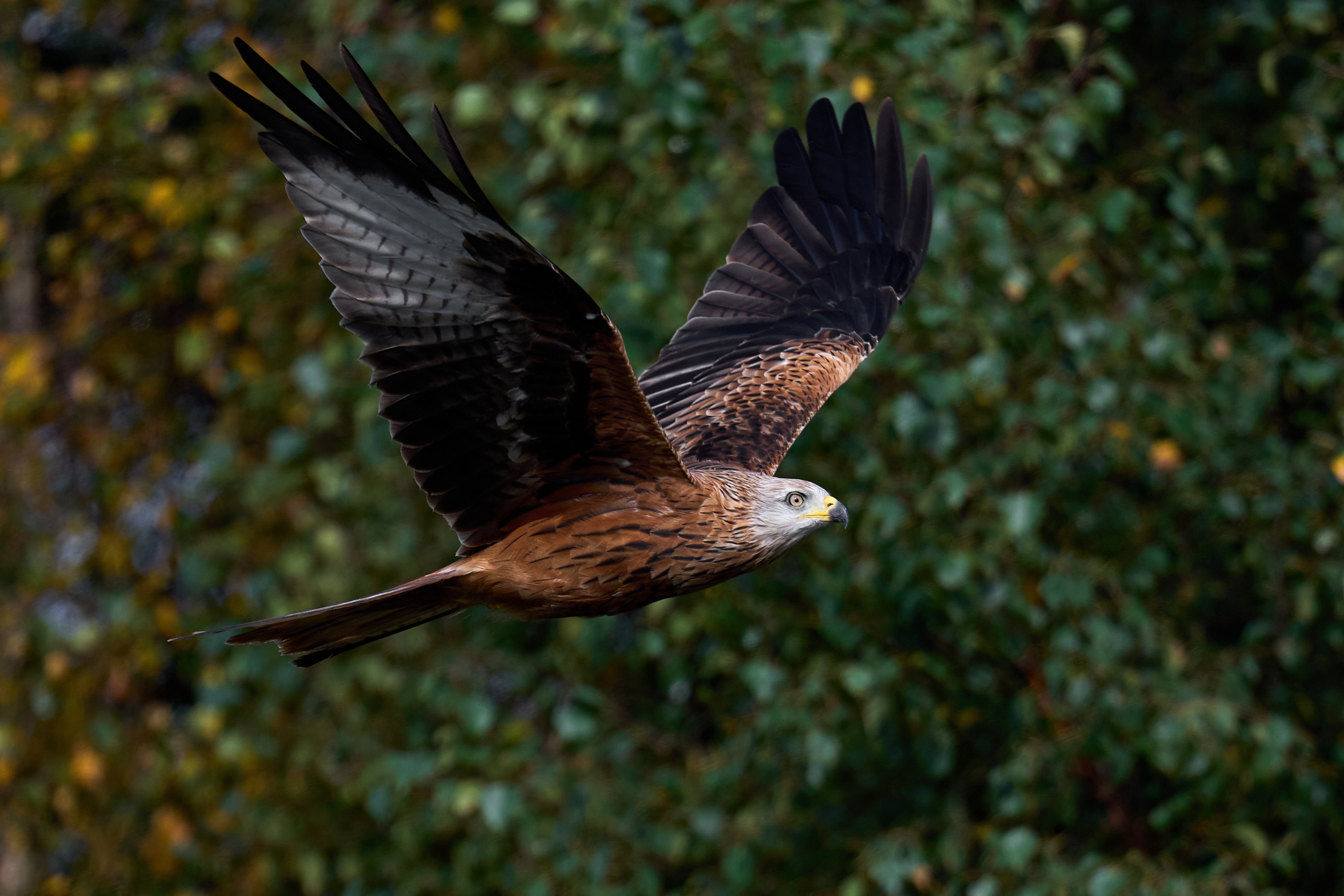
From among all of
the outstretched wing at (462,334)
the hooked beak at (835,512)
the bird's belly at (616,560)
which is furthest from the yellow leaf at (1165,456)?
the outstretched wing at (462,334)

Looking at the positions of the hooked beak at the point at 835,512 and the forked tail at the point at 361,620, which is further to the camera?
the hooked beak at the point at 835,512

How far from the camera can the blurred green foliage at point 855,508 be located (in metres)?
5.94

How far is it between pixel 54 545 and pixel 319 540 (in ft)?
6.40

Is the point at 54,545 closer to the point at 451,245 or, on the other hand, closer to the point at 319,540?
the point at 319,540

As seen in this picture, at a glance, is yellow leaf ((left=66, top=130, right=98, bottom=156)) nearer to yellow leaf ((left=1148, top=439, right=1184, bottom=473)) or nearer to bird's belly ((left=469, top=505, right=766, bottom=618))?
bird's belly ((left=469, top=505, right=766, bottom=618))

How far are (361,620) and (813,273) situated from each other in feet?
8.37

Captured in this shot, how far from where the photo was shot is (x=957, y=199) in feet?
19.2

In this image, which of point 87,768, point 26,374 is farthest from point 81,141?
point 87,768

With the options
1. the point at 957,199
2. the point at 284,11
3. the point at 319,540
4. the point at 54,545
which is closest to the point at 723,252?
the point at 957,199

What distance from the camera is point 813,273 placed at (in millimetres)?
5738

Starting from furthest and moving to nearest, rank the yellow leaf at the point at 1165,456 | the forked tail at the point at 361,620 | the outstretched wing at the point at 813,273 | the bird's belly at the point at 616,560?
the yellow leaf at the point at 1165,456
the outstretched wing at the point at 813,273
the bird's belly at the point at 616,560
the forked tail at the point at 361,620

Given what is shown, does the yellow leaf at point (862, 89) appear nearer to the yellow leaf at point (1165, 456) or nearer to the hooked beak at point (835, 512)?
the yellow leaf at point (1165, 456)

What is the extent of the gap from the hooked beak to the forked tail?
938 millimetres

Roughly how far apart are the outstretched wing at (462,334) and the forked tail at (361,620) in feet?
0.66
